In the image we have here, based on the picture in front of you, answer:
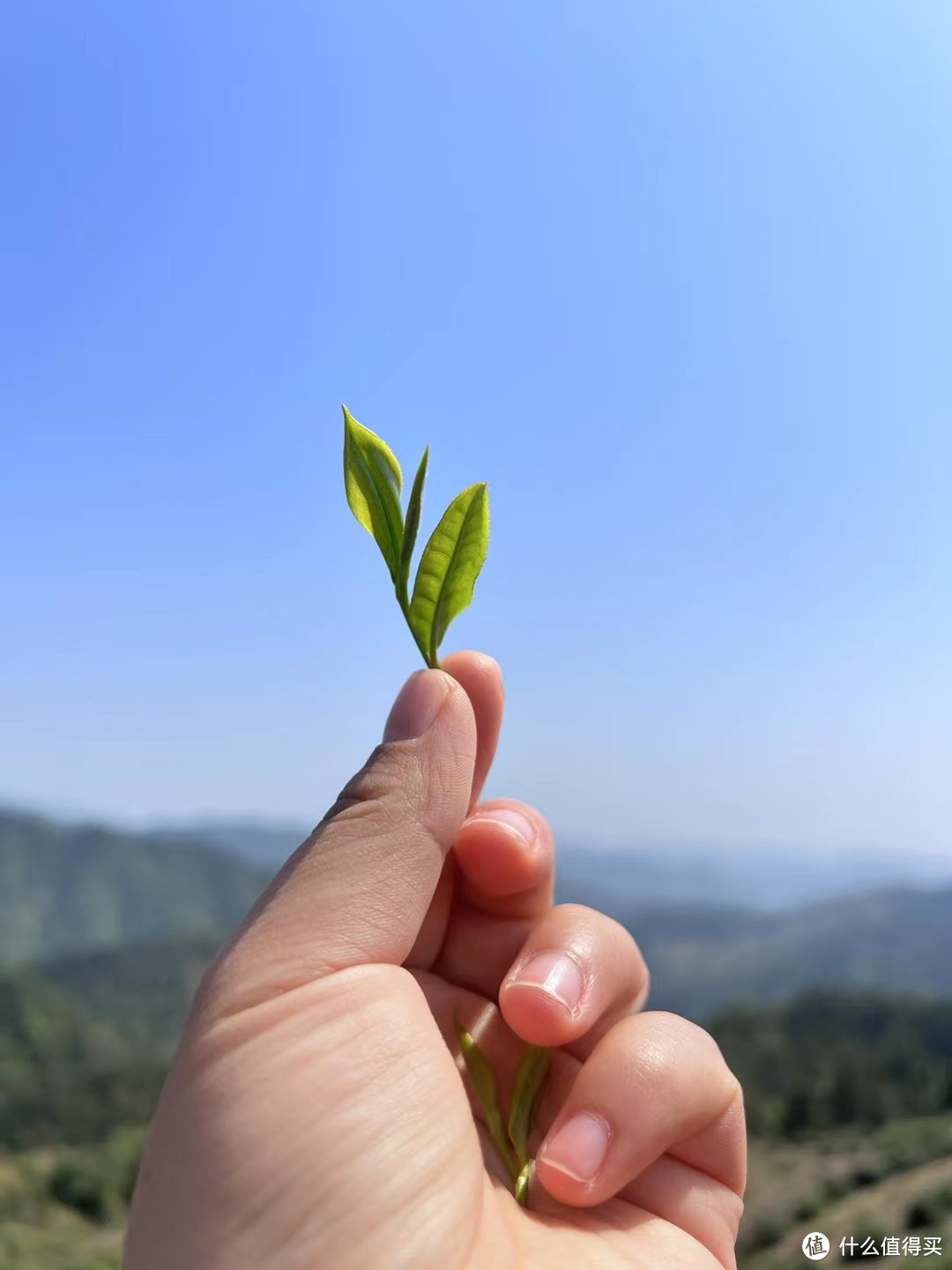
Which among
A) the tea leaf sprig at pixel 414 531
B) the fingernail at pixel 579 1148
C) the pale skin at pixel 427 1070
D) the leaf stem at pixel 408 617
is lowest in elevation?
the fingernail at pixel 579 1148

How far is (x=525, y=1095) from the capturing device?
8.12ft

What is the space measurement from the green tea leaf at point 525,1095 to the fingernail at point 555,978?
181 millimetres

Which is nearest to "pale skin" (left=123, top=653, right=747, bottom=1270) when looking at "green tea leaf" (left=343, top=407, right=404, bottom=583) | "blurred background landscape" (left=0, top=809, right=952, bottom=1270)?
"green tea leaf" (left=343, top=407, right=404, bottom=583)

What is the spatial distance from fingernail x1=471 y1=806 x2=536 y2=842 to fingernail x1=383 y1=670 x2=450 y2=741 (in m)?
0.53

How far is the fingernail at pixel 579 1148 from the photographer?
225 centimetres

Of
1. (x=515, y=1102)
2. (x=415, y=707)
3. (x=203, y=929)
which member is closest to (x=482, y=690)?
(x=415, y=707)

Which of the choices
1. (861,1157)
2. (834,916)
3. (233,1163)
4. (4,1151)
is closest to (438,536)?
(233,1163)

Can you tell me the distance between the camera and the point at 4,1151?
35.8 meters

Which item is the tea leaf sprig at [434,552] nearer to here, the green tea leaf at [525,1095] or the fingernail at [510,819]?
the green tea leaf at [525,1095]

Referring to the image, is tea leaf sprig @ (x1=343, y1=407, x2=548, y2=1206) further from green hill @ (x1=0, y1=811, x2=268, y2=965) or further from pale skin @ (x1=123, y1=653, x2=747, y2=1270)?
green hill @ (x1=0, y1=811, x2=268, y2=965)

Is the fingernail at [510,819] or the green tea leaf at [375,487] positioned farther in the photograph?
the fingernail at [510,819]

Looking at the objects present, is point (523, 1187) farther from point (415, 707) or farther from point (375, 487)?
point (375, 487)


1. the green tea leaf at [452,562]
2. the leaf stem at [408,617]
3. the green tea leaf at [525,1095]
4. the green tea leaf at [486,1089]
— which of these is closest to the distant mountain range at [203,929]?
the green tea leaf at [525,1095]

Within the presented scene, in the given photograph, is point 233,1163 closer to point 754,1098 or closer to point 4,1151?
point 754,1098
